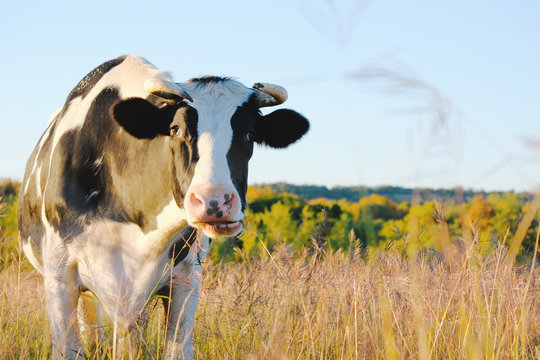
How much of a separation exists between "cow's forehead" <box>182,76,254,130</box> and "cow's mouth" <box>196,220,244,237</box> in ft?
2.30

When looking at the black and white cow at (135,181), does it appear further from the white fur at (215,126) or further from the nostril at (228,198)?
the nostril at (228,198)

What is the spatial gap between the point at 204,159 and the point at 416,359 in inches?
69.7

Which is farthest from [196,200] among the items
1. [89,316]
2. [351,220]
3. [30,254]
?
[351,220]

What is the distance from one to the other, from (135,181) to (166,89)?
0.74 meters

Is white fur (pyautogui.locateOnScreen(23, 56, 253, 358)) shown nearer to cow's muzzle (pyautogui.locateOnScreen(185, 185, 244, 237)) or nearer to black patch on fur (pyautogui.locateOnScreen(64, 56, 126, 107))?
black patch on fur (pyautogui.locateOnScreen(64, 56, 126, 107))

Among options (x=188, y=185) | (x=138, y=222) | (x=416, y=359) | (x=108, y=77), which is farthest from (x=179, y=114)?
(x=416, y=359)

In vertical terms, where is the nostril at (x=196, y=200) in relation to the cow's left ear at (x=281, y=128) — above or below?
below

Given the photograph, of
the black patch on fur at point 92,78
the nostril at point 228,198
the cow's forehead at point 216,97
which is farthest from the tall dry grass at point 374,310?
the black patch on fur at point 92,78

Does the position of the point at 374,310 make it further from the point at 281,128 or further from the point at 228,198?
the point at 281,128

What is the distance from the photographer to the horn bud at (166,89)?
3916 mm

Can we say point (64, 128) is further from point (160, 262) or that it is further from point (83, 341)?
point (83, 341)

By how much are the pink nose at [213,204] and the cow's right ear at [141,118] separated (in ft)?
2.84

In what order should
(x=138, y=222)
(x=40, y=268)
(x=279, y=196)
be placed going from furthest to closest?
(x=279, y=196) < (x=40, y=268) < (x=138, y=222)

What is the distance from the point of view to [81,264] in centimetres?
432
